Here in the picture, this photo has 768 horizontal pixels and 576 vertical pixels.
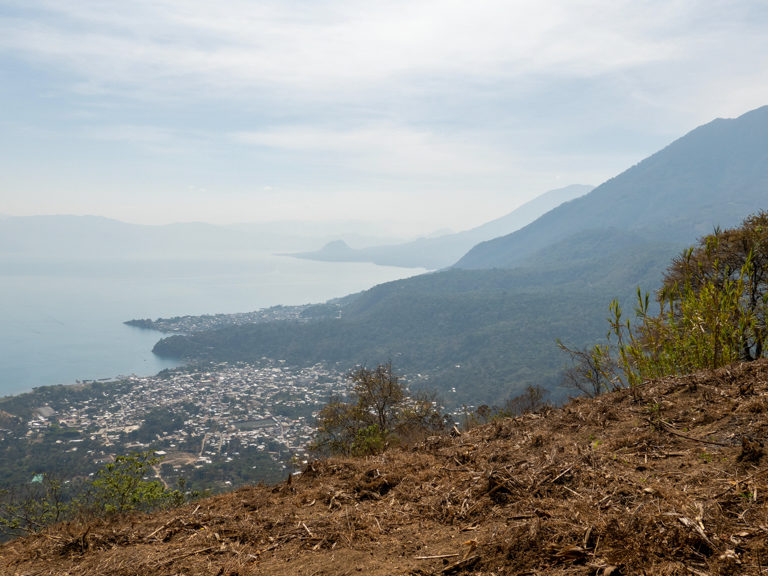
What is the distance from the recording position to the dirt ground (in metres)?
1.97

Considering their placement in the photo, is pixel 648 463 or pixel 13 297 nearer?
pixel 648 463

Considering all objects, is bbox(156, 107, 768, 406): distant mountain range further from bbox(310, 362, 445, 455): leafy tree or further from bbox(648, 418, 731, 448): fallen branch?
bbox(648, 418, 731, 448): fallen branch

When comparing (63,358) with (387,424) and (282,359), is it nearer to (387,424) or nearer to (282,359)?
(282,359)

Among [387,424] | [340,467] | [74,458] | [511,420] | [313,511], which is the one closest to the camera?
[313,511]

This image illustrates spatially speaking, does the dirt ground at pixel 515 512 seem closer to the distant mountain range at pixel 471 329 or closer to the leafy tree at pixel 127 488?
the leafy tree at pixel 127 488

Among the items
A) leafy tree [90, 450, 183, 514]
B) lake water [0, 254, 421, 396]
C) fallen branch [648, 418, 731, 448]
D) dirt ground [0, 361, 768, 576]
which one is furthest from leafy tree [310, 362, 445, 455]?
lake water [0, 254, 421, 396]

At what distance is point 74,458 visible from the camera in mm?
36219

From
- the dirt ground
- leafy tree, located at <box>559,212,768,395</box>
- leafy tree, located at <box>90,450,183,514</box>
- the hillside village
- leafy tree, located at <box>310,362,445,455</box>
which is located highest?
leafy tree, located at <box>559,212,768,395</box>

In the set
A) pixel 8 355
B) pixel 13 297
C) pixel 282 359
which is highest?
pixel 13 297

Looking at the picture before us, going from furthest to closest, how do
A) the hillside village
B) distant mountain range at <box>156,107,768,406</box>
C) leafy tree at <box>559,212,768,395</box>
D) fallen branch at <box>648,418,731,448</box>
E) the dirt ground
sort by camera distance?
distant mountain range at <box>156,107,768,406</box>
the hillside village
leafy tree at <box>559,212,768,395</box>
fallen branch at <box>648,418,731,448</box>
the dirt ground

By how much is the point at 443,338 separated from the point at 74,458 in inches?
2735

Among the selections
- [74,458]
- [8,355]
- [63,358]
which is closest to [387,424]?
[74,458]

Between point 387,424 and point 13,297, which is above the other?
point 13,297

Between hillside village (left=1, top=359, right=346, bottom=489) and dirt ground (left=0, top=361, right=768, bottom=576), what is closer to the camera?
dirt ground (left=0, top=361, right=768, bottom=576)
